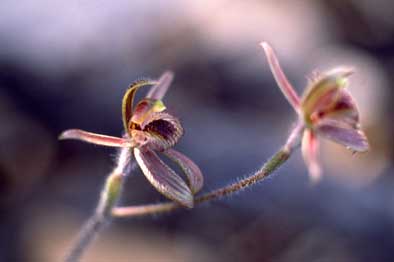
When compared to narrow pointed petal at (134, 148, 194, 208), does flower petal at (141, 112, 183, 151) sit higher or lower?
higher

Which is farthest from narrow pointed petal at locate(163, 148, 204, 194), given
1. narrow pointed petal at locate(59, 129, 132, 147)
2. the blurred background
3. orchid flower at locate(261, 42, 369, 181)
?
the blurred background

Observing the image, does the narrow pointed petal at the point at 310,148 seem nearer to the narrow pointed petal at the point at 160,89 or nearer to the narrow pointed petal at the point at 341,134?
the narrow pointed petal at the point at 341,134

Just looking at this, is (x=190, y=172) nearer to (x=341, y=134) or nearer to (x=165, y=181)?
(x=165, y=181)

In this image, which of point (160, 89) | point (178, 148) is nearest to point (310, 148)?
point (160, 89)

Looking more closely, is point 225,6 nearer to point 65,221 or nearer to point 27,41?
point 27,41

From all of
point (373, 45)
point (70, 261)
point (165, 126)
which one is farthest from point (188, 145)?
point (373, 45)

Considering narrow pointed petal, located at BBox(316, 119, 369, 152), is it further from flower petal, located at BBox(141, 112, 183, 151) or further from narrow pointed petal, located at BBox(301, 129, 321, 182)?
flower petal, located at BBox(141, 112, 183, 151)
